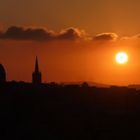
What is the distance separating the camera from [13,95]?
5054 inches

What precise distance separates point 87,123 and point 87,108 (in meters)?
15.2

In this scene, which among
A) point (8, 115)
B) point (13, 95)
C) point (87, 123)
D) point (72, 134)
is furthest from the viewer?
point (13, 95)

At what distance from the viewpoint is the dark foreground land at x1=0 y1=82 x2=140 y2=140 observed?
316 feet

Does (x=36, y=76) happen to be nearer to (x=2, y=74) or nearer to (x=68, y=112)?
(x=2, y=74)

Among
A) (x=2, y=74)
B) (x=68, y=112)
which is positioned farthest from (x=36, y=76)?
(x=68, y=112)

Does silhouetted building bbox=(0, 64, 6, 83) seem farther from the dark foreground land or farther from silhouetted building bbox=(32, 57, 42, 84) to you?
silhouetted building bbox=(32, 57, 42, 84)

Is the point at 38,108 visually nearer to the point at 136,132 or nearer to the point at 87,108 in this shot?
the point at 87,108

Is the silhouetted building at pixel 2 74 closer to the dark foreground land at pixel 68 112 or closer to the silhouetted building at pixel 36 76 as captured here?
the dark foreground land at pixel 68 112

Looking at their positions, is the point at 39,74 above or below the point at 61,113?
above

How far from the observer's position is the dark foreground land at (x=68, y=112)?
96250 mm

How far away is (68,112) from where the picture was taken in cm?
11488

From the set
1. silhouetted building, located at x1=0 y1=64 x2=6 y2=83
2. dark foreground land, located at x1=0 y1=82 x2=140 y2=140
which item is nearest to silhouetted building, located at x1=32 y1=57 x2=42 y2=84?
dark foreground land, located at x1=0 y1=82 x2=140 y2=140

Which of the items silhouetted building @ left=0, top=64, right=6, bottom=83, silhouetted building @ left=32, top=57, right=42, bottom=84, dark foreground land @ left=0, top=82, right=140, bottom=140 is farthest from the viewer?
silhouetted building @ left=32, top=57, right=42, bottom=84

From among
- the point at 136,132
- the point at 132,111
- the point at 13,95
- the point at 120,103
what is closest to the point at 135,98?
the point at 120,103
